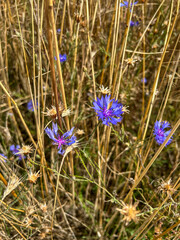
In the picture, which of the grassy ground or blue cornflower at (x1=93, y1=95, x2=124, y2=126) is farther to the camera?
the grassy ground

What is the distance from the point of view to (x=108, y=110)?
0.65 metres

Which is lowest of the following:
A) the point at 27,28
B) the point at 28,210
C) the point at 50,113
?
the point at 28,210

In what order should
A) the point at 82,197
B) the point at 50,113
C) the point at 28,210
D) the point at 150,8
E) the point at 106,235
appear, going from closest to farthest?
the point at 50,113, the point at 28,210, the point at 106,235, the point at 82,197, the point at 150,8

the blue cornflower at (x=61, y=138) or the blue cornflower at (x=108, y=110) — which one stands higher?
the blue cornflower at (x=108, y=110)

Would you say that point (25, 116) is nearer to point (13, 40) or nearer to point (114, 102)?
point (13, 40)

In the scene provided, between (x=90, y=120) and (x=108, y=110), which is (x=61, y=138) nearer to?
(x=108, y=110)

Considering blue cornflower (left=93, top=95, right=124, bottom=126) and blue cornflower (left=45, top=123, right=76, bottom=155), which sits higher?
blue cornflower (left=93, top=95, right=124, bottom=126)

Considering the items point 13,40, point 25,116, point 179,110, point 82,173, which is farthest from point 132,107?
point 13,40

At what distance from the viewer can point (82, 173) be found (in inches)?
43.6

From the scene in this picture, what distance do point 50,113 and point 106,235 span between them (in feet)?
1.96

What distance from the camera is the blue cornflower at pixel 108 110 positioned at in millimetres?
621

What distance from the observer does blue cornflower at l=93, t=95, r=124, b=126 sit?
621 millimetres

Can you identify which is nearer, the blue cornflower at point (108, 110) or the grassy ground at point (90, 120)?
the blue cornflower at point (108, 110)

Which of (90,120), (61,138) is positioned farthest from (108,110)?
(90,120)
